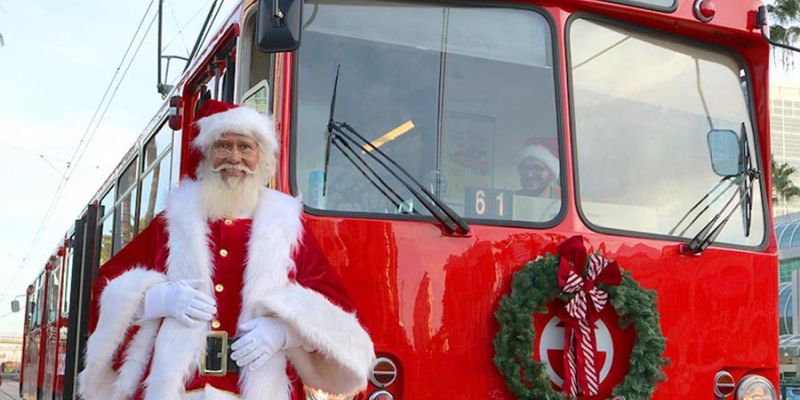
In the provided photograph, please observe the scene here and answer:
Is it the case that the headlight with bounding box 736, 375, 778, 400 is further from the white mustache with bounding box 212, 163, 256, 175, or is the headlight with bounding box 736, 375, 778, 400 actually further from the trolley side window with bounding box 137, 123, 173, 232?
the trolley side window with bounding box 137, 123, 173, 232

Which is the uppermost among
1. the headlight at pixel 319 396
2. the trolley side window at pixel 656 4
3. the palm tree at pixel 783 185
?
the palm tree at pixel 783 185

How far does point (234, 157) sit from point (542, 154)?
1.48 m

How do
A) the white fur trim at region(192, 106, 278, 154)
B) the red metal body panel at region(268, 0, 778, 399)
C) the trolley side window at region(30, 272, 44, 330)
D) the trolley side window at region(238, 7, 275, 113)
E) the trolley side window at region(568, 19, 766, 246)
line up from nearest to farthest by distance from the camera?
the white fur trim at region(192, 106, 278, 154) → the red metal body panel at region(268, 0, 778, 399) → the trolley side window at region(238, 7, 275, 113) → the trolley side window at region(568, 19, 766, 246) → the trolley side window at region(30, 272, 44, 330)

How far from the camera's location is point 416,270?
12.9 feet

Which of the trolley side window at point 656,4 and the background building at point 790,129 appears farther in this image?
the background building at point 790,129

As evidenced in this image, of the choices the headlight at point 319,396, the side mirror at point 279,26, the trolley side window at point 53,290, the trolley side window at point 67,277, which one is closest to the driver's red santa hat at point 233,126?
the side mirror at point 279,26

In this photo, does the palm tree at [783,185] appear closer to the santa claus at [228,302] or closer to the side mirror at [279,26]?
the side mirror at [279,26]

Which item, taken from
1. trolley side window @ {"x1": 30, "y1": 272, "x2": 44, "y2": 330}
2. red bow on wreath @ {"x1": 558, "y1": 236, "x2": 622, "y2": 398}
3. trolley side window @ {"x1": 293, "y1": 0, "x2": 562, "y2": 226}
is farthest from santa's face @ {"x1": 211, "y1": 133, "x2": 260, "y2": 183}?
trolley side window @ {"x1": 30, "y1": 272, "x2": 44, "y2": 330}

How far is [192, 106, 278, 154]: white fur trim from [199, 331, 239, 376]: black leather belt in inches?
26.6

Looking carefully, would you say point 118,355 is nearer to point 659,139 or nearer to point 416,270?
point 416,270

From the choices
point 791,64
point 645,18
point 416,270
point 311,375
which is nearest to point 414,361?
point 416,270

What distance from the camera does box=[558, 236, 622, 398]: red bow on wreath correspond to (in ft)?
12.9

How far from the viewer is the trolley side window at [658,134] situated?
14.6 feet

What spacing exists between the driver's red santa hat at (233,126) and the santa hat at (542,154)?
1230mm
